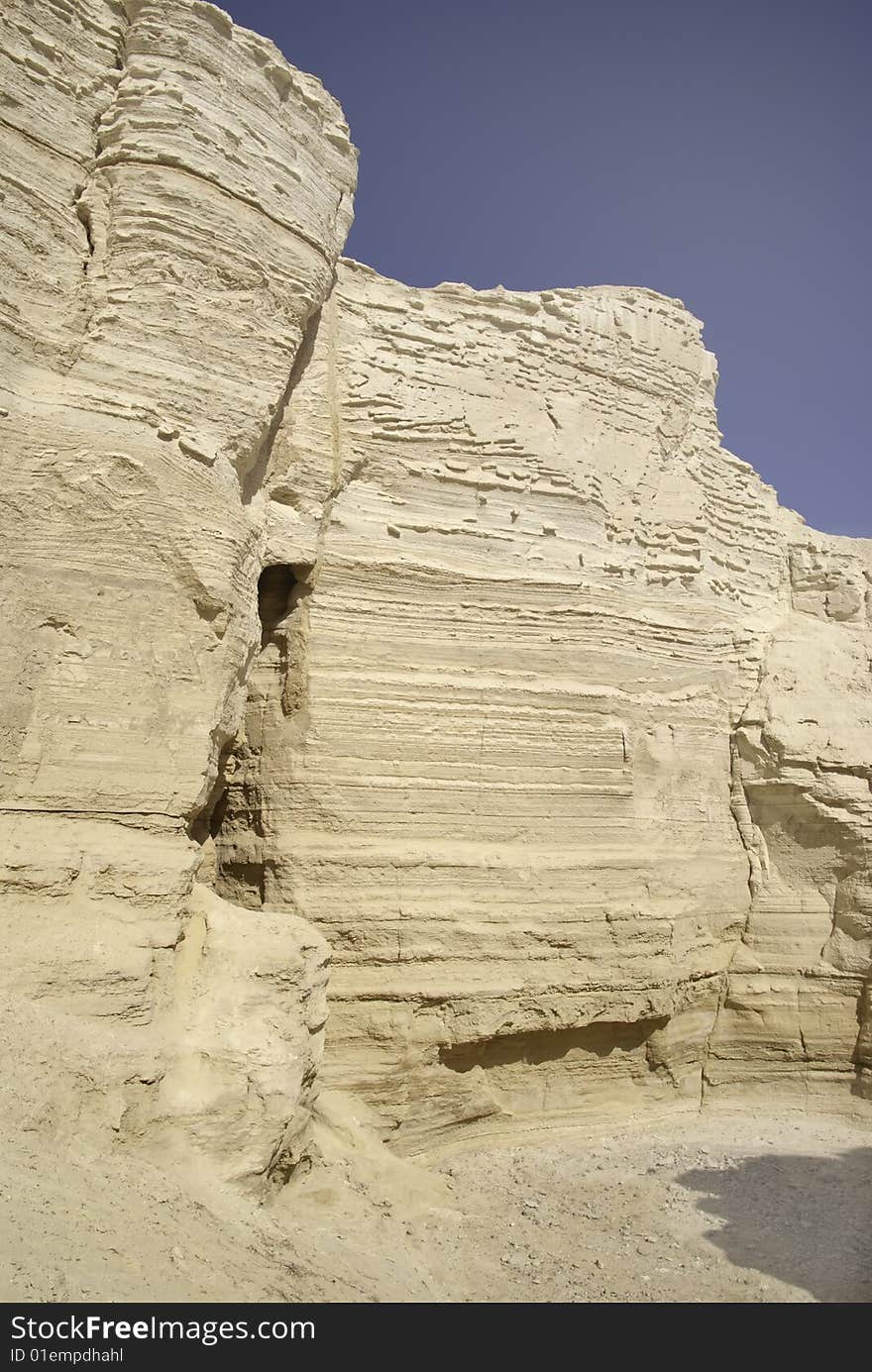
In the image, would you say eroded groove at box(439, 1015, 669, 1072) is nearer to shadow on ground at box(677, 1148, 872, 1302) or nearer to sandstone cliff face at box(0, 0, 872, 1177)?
sandstone cliff face at box(0, 0, 872, 1177)

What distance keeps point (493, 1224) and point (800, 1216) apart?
251 centimetres

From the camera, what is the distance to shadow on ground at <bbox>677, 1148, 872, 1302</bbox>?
665cm

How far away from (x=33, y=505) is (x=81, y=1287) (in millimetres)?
4597

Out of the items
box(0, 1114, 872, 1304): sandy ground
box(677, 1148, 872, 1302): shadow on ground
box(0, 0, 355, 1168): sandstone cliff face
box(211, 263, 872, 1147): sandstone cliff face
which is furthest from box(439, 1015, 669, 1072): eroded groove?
box(0, 0, 355, 1168): sandstone cliff face

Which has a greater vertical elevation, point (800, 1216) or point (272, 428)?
point (272, 428)

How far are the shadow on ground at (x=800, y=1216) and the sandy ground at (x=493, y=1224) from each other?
0.06 feet

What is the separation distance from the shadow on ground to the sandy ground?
0.7 inches

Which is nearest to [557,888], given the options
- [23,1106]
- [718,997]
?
[718,997]

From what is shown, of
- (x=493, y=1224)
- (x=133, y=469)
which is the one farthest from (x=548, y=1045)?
(x=133, y=469)

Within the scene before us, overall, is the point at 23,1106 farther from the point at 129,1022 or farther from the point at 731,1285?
the point at 731,1285

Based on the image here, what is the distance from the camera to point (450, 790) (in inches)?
353

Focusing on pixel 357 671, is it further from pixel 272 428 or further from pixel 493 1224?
pixel 493 1224

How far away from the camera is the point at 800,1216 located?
25.1 ft

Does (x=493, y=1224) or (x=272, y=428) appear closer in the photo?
(x=493, y=1224)
